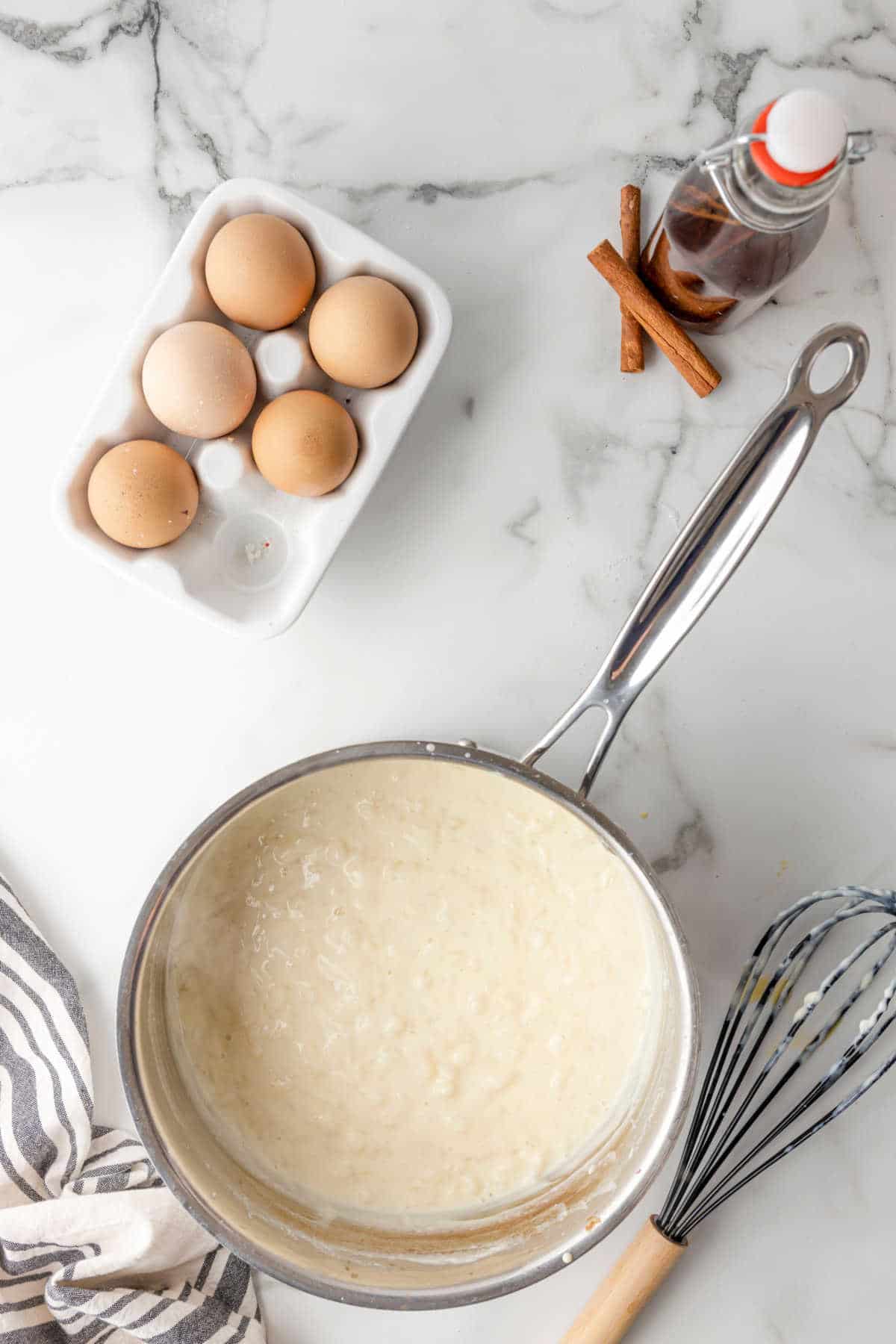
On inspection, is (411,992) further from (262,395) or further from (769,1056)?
(262,395)

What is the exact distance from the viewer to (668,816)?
3.14ft

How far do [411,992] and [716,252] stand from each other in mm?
603

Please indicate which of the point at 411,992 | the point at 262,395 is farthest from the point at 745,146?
the point at 411,992

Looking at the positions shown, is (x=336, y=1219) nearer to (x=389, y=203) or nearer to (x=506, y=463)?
(x=506, y=463)

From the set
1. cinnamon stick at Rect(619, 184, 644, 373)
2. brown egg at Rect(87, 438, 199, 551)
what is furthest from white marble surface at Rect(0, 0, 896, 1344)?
brown egg at Rect(87, 438, 199, 551)

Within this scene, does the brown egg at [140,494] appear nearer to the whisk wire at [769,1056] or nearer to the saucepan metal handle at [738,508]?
the saucepan metal handle at [738,508]

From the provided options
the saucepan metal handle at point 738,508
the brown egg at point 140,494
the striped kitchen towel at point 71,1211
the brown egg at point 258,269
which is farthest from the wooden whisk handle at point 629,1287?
the brown egg at point 258,269

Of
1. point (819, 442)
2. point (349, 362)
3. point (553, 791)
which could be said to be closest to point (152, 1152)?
point (553, 791)

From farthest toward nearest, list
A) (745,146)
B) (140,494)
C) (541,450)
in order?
(541,450), (140,494), (745,146)

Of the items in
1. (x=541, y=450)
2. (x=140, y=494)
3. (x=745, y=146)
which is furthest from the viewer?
(x=541, y=450)

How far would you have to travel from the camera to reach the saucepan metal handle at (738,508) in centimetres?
76

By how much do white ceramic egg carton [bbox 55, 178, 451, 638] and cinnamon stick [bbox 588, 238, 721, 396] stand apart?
0.14m

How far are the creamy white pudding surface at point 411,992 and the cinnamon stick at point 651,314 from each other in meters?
0.37

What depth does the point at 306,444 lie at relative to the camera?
2.77 feet
